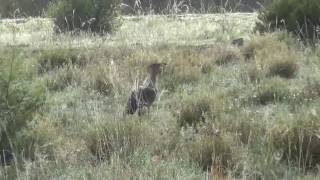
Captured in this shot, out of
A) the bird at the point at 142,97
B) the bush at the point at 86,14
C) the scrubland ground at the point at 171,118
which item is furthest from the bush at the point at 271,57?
the bush at the point at 86,14

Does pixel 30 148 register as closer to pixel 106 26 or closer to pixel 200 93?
pixel 200 93

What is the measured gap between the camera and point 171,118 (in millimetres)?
7914

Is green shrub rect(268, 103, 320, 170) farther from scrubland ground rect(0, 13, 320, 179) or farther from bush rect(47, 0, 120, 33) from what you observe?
bush rect(47, 0, 120, 33)

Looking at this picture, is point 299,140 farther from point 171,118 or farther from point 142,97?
point 142,97

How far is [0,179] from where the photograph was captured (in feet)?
19.8

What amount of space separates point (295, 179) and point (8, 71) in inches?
129

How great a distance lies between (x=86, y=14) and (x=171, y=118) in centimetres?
1281

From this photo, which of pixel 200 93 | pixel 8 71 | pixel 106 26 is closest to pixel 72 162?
pixel 8 71

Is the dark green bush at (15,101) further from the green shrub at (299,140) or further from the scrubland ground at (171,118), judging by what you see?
the green shrub at (299,140)

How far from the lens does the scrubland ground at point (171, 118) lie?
602 cm

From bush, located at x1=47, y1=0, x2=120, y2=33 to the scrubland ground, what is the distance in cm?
742

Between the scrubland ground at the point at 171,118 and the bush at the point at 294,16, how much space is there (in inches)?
93.0

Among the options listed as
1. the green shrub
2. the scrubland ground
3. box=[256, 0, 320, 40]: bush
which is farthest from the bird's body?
box=[256, 0, 320, 40]: bush

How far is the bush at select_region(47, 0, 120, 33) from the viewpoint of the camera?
19.8 m
